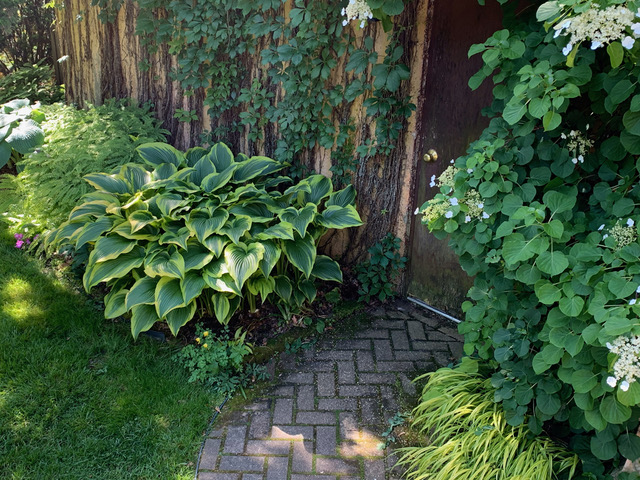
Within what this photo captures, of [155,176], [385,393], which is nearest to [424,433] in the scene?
[385,393]

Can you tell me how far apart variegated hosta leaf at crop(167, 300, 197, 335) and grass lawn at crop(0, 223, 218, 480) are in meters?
0.28

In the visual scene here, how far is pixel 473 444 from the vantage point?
245 cm

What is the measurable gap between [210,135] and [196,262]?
1.72 m

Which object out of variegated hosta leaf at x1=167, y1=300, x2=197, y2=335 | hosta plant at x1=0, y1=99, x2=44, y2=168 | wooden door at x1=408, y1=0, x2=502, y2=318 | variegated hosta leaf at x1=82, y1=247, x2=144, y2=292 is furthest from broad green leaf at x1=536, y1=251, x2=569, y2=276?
hosta plant at x1=0, y1=99, x2=44, y2=168

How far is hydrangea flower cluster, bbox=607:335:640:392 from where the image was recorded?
Answer: 5.19ft

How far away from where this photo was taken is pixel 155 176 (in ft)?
11.9

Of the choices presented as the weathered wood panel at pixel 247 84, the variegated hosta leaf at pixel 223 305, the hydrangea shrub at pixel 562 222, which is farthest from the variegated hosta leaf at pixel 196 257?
the hydrangea shrub at pixel 562 222

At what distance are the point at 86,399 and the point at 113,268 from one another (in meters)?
0.81

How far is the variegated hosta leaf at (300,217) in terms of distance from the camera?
3275 mm

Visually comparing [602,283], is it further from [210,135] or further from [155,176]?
[210,135]

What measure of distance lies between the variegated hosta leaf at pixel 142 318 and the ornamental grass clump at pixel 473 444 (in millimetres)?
1730

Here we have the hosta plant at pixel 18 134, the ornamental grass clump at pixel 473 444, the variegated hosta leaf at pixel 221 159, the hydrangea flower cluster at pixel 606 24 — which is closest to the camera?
the hydrangea flower cluster at pixel 606 24

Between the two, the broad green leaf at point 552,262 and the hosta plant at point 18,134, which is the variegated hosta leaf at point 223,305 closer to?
the broad green leaf at point 552,262

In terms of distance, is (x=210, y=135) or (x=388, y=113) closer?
(x=388, y=113)
